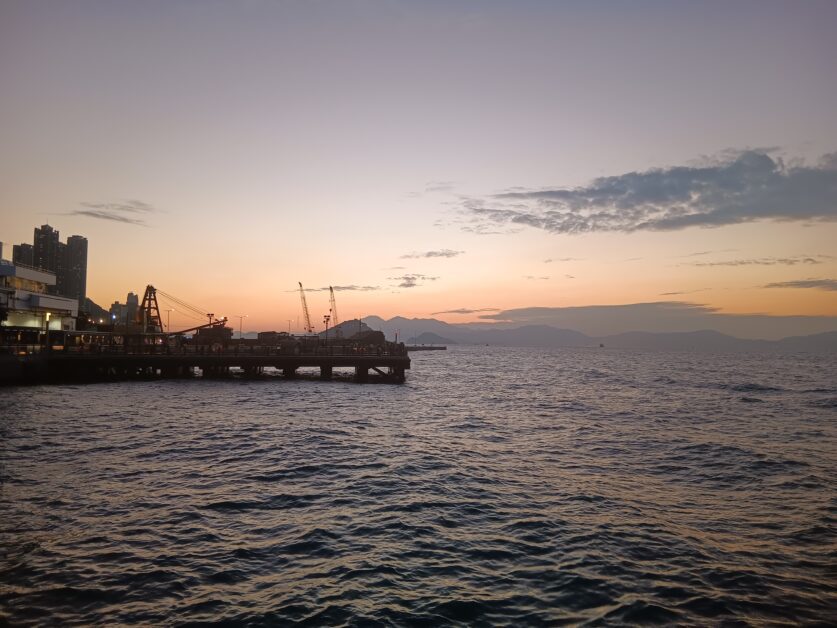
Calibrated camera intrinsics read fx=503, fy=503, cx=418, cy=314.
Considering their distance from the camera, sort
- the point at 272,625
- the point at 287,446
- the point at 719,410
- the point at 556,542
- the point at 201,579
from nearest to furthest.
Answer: the point at 272,625
the point at 201,579
the point at 556,542
the point at 287,446
the point at 719,410

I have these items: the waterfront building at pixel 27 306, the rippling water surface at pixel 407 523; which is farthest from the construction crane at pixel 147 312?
the rippling water surface at pixel 407 523

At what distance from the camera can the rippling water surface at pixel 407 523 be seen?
1176cm

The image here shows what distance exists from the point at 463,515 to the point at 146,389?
51.8 m

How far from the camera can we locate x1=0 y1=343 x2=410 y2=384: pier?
2554 inches

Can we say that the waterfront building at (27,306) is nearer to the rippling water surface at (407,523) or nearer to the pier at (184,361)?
the pier at (184,361)

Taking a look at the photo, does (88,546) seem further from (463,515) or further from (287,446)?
(287,446)

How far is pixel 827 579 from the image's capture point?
43.8 feet

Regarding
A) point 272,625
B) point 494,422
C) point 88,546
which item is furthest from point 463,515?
point 494,422

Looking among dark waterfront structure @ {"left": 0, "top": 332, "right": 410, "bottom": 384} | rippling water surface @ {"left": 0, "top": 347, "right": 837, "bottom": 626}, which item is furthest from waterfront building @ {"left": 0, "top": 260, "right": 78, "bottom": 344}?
rippling water surface @ {"left": 0, "top": 347, "right": 837, "bottom": 626}

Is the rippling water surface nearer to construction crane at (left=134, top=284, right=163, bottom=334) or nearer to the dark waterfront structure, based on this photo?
the dark waterfront structure

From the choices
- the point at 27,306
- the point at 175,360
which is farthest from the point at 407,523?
the point at 27,306

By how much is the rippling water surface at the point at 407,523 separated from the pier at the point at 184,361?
33482 millimetres

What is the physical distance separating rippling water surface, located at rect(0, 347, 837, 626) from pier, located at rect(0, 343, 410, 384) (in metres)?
33.5

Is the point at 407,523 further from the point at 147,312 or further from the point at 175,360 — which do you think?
the point at 147,312
